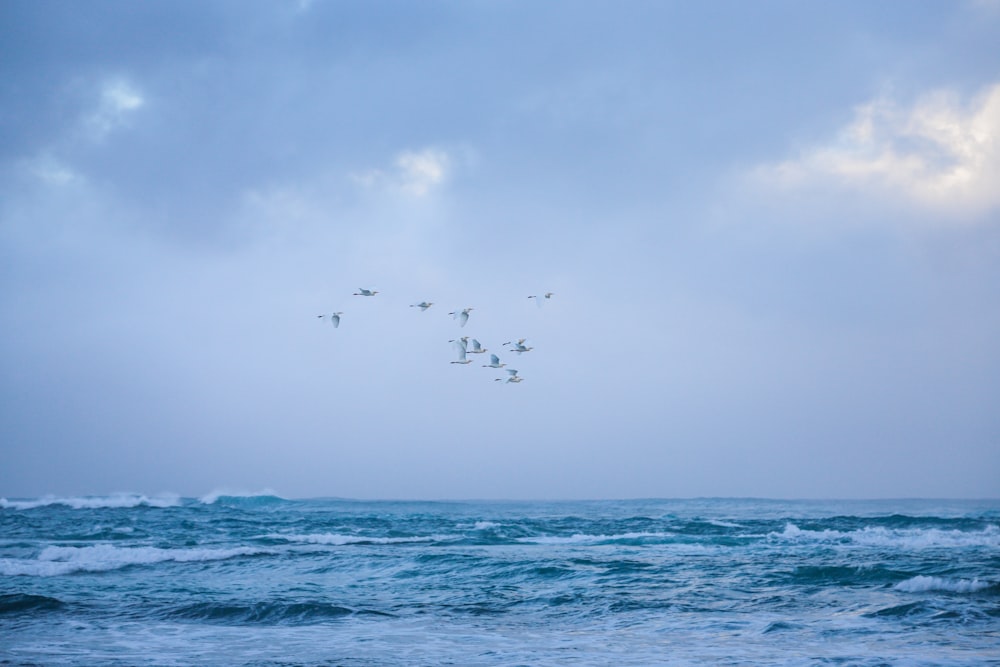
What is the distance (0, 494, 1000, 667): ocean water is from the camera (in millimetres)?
10172

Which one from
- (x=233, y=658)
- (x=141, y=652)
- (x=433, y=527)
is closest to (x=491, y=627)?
(x=233, y=658)

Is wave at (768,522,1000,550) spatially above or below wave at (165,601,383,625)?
below

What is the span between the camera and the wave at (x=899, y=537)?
2448 centimetres

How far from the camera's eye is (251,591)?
15.4 m

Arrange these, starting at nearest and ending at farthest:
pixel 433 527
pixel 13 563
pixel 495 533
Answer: pixel 13 563
pixel 495 533
pixel 433 527

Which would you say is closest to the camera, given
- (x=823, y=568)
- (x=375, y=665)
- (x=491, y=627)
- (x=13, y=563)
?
(x=375, y=665)

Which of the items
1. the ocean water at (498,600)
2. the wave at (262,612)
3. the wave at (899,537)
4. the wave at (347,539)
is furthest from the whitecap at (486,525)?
the wave at (262,612)

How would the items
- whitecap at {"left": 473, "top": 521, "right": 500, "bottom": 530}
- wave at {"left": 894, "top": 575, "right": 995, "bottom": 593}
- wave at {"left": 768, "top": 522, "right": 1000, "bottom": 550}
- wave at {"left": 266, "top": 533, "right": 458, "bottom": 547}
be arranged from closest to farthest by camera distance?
wave at {"left": 894, "top": 575, "right": 995, "bottom": 593} < wave at {"left": 768, "top": 522, "right": 1000, "bottom": 550} < wave at {"left": 266, "top": 533, "right": 458, "bottom": 547} < whitecap at {"left": 473, "top": 521, "right": 500, "bottom": 530}

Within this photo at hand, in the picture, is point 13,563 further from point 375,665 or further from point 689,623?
point 689,623

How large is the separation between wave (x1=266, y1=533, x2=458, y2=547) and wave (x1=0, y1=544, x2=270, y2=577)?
325cm

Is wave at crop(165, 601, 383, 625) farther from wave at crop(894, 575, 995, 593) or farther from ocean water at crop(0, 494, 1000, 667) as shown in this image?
wave at crop(894, 575, 995, 593)

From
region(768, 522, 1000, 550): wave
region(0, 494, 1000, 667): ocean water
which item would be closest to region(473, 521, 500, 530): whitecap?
region(0, 494, 1000, 667): ocean water

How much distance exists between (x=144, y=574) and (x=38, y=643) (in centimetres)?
739

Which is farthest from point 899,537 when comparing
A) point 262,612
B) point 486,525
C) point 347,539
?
point 262,612
